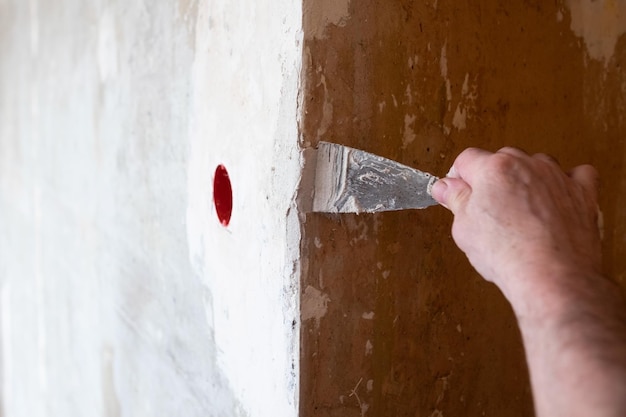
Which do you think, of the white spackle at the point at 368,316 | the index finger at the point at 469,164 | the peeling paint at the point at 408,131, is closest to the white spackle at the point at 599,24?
the peeling paint at the point at 408,131

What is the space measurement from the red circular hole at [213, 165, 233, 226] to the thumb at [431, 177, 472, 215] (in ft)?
1.37

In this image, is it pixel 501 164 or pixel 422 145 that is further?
pixel 422 145

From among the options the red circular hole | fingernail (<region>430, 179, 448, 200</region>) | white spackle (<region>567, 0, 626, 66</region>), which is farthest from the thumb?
white spackle (<region>567, 0, 626, 66</region>)

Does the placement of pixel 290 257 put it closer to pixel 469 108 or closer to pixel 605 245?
pixel 469 108

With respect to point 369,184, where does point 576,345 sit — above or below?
below

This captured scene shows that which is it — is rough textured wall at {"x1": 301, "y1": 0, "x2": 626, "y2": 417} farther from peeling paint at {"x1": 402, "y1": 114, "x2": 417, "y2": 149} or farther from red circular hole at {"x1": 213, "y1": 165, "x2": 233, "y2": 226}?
red circular hole at {"x1": 213, "y1": 165, "x2": 233, "y2": 226}

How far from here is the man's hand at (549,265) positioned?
516mm

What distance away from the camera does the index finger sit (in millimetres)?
677

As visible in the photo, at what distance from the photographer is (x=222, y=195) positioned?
105cm

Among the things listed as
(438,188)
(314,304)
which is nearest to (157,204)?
(314,304)

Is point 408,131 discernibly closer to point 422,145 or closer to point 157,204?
point 422,145

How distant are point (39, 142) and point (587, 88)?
213 cm

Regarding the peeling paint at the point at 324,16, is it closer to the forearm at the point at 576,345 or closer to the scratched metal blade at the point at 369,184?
the scratched metal blade at the point at 369,184

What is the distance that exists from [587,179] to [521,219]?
158mm
